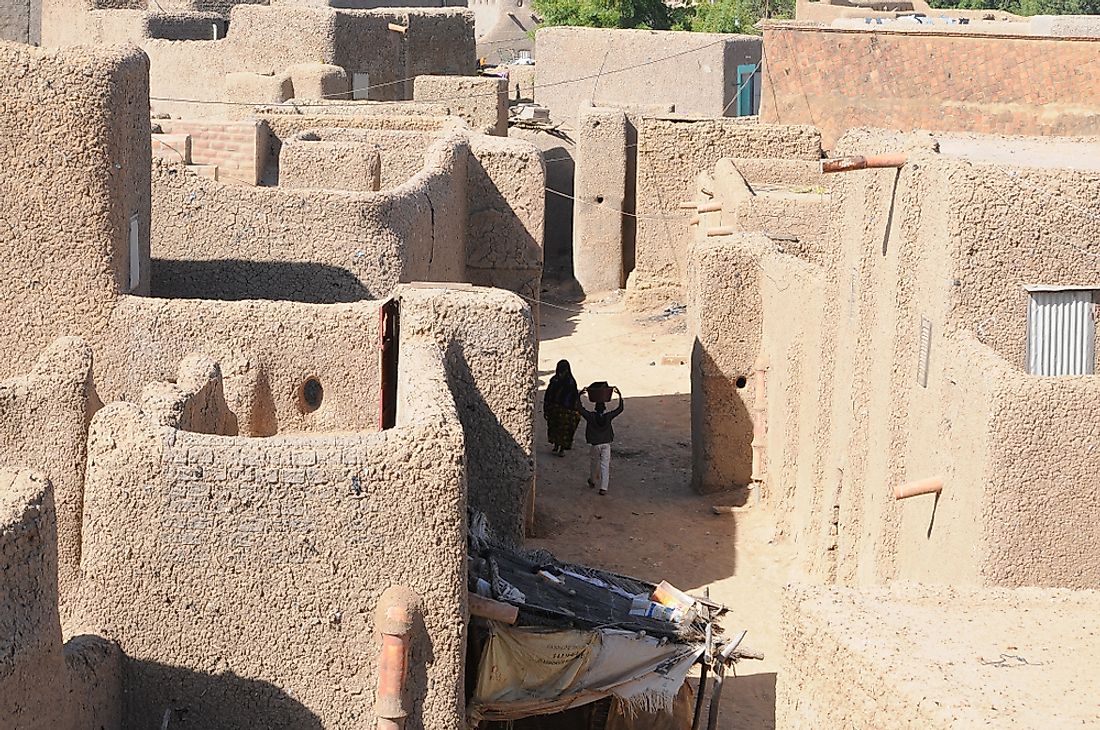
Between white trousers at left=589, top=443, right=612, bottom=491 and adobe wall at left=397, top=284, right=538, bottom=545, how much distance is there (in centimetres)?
455

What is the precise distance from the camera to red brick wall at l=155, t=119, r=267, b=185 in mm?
16453

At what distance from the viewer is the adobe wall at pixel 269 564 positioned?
7.68 metres

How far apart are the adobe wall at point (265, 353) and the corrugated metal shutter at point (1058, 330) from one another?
12.8 ft

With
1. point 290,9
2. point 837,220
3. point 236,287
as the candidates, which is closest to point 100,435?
point 236,287

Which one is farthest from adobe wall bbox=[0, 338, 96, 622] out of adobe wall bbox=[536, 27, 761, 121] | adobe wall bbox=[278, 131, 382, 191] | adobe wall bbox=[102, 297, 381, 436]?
adobe wall bbox=[536, 27, 761, 121]

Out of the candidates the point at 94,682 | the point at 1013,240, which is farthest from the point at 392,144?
the point at 94,682

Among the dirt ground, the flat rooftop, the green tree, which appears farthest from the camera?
the green tree

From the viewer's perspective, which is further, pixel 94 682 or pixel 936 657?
pixel 94 682

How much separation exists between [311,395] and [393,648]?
105 inches

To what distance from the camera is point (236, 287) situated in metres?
12.1

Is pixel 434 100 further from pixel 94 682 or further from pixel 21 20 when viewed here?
pixel 94 682

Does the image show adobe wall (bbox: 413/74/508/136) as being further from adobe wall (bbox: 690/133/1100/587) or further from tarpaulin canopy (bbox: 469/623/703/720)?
tarpaulin canopy (bbox: 469/623/703/720)

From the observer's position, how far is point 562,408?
16438mm

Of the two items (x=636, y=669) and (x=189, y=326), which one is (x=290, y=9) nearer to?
(x=189, y=326)
